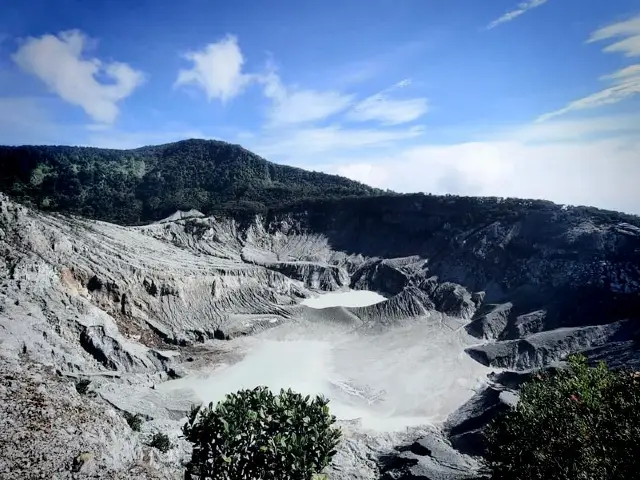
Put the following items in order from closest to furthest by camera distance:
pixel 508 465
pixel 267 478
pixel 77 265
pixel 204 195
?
pixel 267 478, pixel 508 465, pixel 77 265, pixel 204 195

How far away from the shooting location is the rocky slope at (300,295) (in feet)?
85.6

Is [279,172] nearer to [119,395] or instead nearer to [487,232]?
[487,232]

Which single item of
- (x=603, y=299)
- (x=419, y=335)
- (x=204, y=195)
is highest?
(x=204, y=195)

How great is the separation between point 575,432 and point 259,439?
10943mm

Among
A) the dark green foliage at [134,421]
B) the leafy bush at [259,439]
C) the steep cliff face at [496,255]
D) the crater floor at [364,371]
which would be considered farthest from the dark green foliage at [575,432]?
the steep cliff face at [496,255]

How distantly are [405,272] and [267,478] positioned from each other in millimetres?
53754

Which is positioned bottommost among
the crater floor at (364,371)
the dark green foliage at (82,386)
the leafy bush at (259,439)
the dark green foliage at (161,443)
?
the crater floor at (364,371)

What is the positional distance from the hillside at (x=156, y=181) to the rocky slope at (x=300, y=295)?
12.0m

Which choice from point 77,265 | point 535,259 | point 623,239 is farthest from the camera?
point 535,259

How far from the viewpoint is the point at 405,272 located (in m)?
67.8

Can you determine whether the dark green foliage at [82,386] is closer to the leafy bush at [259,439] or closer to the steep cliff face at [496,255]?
the leafy bush at [259,439]

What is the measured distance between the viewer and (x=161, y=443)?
2241cm

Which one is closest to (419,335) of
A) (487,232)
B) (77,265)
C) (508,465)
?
(487,232)

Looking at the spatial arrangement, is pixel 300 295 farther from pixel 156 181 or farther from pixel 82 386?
pixel 156 181
